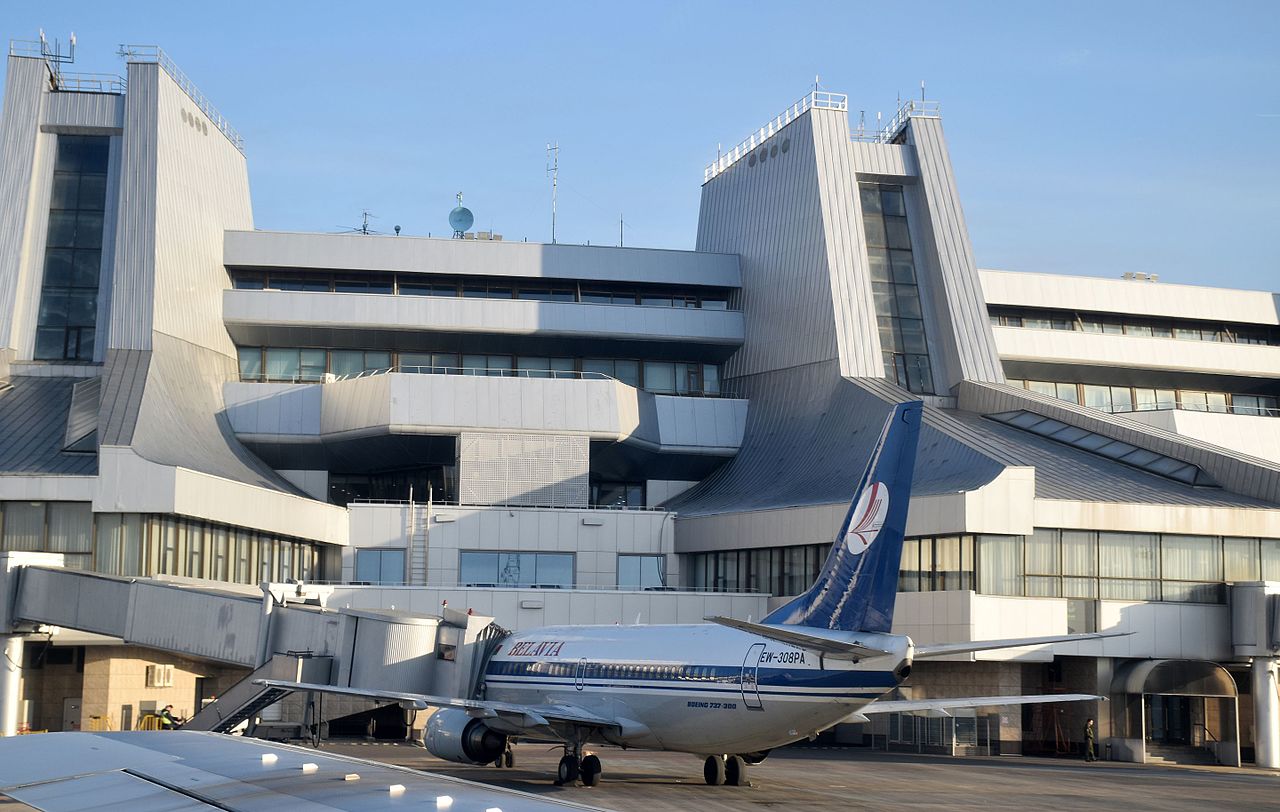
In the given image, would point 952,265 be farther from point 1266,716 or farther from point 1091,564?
point 1266,716

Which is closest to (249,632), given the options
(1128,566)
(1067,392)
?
(1128,566)

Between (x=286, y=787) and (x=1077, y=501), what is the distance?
47.5m

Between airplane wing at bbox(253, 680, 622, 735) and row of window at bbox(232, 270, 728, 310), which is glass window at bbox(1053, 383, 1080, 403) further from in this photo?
airplane wing at bbox(253, 680, 622, 735)

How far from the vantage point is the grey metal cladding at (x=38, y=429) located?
58.6 meters

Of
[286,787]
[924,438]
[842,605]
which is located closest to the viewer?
[286,787]

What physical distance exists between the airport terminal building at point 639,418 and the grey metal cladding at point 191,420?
0.34 metres

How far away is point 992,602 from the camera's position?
54.2 m

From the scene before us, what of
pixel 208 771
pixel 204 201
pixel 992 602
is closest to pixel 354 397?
pixel 204 201

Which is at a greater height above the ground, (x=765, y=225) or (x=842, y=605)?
(x=765, y=225)

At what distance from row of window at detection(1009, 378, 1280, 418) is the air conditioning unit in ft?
169

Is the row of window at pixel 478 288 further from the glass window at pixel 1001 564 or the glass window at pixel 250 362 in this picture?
the glass window at pixel 1001 564

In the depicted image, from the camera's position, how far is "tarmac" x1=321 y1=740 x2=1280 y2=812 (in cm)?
3303

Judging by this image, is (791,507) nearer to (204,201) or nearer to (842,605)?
(842,605)

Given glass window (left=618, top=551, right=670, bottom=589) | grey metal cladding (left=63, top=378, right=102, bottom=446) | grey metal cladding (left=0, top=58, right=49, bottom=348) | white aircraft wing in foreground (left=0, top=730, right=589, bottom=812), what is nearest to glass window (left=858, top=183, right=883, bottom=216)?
glass window (left=618, top=551, right=670, bottom=589)
